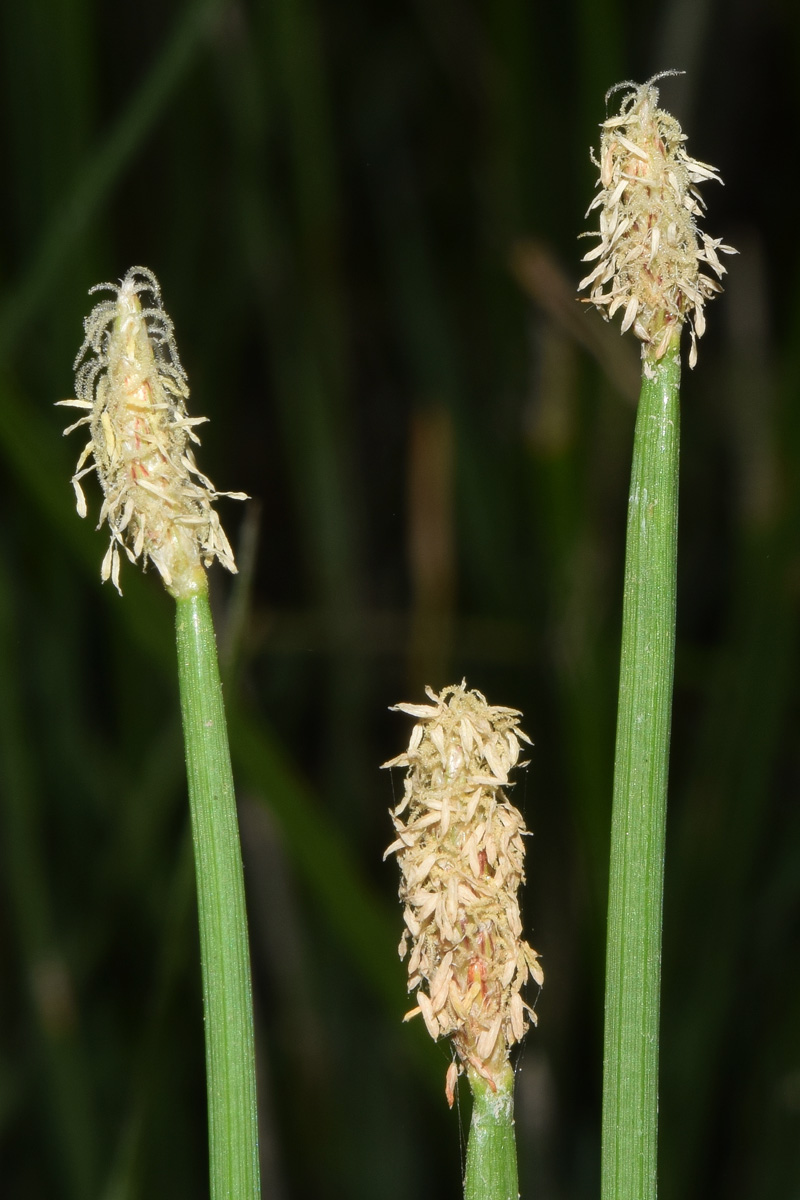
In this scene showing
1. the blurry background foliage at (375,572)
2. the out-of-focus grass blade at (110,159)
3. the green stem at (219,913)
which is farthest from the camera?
the blurry background foliage at (375,572)

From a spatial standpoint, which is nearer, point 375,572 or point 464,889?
point 464,889

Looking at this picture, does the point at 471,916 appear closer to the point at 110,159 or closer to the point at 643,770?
the point at 643,770

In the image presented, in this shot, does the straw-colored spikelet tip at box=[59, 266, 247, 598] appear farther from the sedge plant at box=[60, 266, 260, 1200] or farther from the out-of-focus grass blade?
the out-of-focus grass blade

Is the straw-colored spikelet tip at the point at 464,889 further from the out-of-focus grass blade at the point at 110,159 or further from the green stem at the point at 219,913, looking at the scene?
the out-of-focus grass blade at the point at 110,159

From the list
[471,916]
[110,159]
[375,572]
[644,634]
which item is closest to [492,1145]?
[471,916]

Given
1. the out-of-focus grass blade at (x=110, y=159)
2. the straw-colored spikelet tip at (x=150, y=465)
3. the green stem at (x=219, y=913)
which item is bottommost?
the green stem at (x=219, y=913)

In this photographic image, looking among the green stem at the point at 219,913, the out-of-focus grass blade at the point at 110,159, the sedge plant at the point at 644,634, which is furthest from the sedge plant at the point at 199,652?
the out-of-focus grass blade at the point at 110,159

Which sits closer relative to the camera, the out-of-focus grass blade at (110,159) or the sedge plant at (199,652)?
the sedge plant at (199,652)
